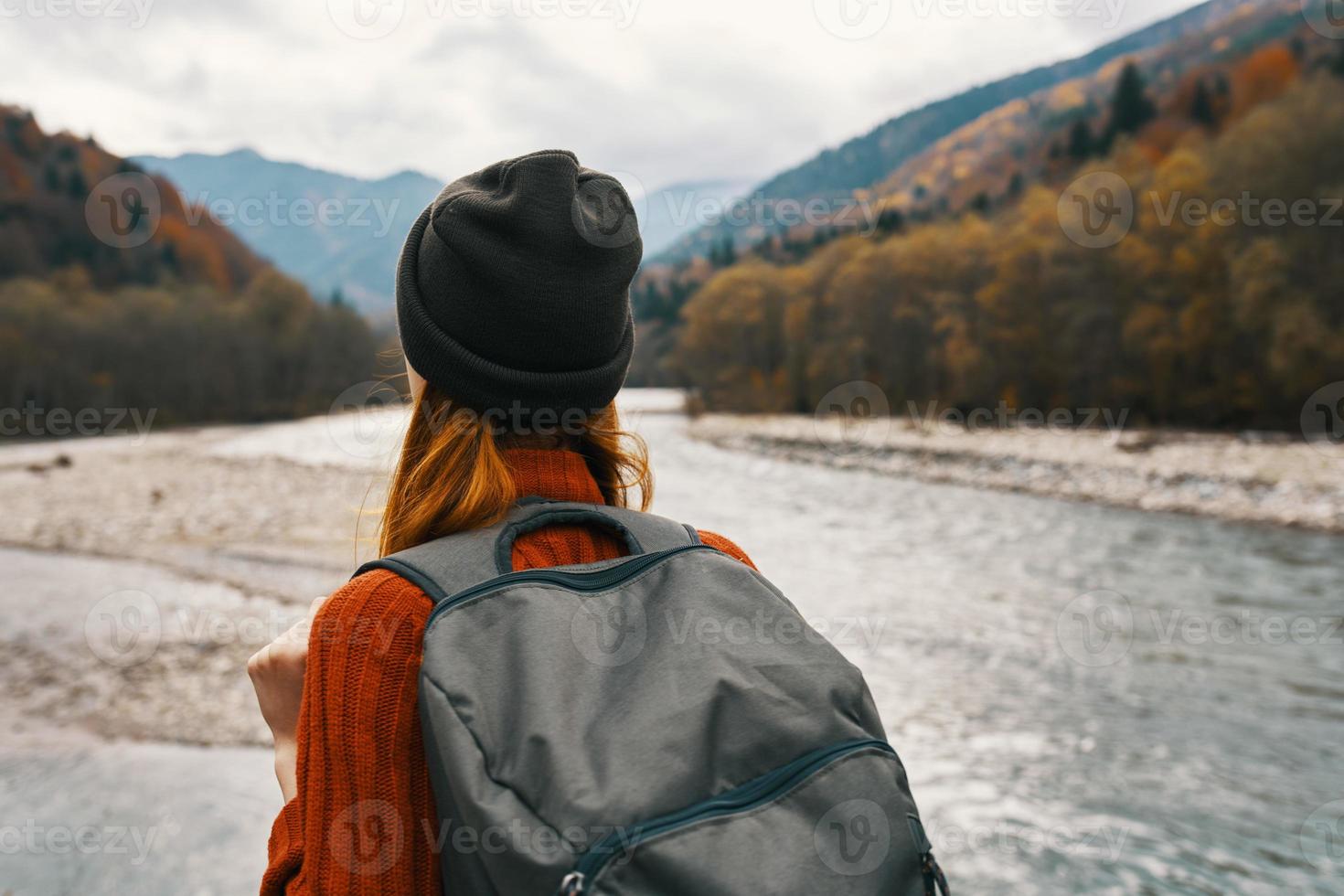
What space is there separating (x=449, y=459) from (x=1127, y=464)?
25954 mm

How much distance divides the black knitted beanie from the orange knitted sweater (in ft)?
1.15

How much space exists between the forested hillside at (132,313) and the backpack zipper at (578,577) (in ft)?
204

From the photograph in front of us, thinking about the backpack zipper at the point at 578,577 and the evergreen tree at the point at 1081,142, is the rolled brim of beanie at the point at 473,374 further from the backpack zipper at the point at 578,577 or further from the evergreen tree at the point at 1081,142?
the evergreen tree at the point at 1081,142

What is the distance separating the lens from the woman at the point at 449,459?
986mm

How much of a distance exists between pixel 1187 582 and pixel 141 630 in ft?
42.8

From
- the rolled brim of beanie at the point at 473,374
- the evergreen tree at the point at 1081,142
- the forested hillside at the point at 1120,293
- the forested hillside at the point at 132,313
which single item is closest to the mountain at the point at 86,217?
the forested hillside at the point at 132,313

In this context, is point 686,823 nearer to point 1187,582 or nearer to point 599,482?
point 599,482

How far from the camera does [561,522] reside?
1.23 meters

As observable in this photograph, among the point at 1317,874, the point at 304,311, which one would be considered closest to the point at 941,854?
the point at 1317,874

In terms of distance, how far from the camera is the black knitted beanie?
3.91 feet

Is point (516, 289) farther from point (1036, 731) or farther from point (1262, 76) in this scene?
point (1262, 76)

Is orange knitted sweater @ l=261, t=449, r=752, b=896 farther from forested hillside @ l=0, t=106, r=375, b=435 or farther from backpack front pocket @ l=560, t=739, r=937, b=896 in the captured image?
forested hillside @ l=0, t=106, r=375, b=435

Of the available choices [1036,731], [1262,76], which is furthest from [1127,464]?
[1262,76]

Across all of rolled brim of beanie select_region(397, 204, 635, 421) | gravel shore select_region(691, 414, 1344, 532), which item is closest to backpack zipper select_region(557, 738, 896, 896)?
rolled brim of beanie select_region(397, 204, 635, 421)
